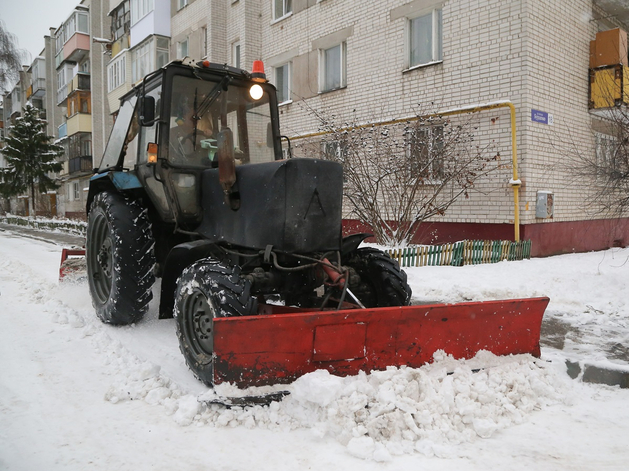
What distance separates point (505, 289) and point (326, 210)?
13.4ft

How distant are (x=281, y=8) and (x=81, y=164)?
72.7ft

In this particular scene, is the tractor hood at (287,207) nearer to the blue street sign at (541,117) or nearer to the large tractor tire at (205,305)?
the large tractor tire at (205,305)

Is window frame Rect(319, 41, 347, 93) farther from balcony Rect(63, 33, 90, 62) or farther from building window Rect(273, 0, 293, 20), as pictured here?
balcony Rect(63, 33, 90, 62)

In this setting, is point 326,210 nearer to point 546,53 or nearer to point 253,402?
point 253,402

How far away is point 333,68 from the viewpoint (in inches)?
559

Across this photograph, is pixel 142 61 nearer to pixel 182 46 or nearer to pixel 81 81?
pixel 182 46

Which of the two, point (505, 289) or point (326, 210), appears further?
point (505, 289)

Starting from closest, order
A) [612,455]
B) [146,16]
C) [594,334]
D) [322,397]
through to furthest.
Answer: [612,455], [322,397], [594,334], [146,16]

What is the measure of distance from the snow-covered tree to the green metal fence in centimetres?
3260

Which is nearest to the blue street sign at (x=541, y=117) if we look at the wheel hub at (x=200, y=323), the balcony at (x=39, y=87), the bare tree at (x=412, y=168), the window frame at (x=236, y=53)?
the bare tree at (x=412, y=168)

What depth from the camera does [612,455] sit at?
8.43 feet

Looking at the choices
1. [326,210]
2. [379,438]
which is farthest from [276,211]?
[379,438]

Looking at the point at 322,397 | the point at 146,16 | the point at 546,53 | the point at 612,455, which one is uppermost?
the point at 146,16

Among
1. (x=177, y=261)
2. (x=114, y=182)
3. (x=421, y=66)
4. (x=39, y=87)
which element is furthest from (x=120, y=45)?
(x=177, y=261)
